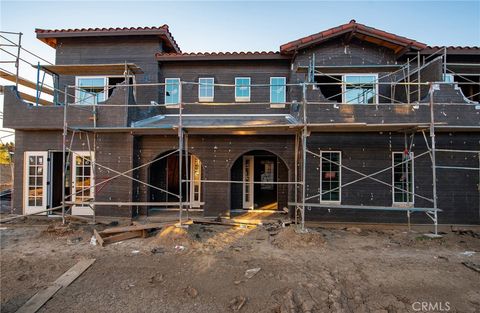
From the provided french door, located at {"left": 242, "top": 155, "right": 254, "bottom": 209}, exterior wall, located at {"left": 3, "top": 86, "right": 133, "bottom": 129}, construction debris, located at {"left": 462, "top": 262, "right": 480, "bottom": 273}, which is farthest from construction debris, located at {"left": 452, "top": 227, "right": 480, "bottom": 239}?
exterior wall, located at {"left": 3, "top": 86, "right": 133, "bottom": 129}

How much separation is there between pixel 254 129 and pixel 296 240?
343 cm

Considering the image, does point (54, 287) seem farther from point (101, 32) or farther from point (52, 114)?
point (101, 32)

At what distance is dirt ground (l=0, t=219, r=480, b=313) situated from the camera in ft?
13.5

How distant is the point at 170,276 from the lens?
4.96 metres

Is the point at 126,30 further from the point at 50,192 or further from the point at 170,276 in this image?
the point at 170,276

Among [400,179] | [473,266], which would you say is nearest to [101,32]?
[400,179]

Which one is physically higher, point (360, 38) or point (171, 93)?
point (360, 38)

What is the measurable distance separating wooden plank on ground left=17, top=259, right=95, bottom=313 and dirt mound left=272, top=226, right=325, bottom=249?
441 centimetres

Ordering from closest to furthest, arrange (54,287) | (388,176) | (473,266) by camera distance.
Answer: (54,287) < (473,266) < (388,176)

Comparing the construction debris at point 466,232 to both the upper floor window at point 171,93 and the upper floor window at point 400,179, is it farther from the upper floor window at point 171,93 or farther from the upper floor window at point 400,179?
the upper floor window at point 171,93

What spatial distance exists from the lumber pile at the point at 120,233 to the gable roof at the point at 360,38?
808 centimetres

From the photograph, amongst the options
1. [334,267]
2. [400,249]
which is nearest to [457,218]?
[400,249]

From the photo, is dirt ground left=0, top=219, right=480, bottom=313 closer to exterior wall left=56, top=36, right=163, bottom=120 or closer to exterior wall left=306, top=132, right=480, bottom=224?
exterior wall left=306, top=132, right=480, bottom=224

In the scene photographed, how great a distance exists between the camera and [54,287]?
4.49 metres
